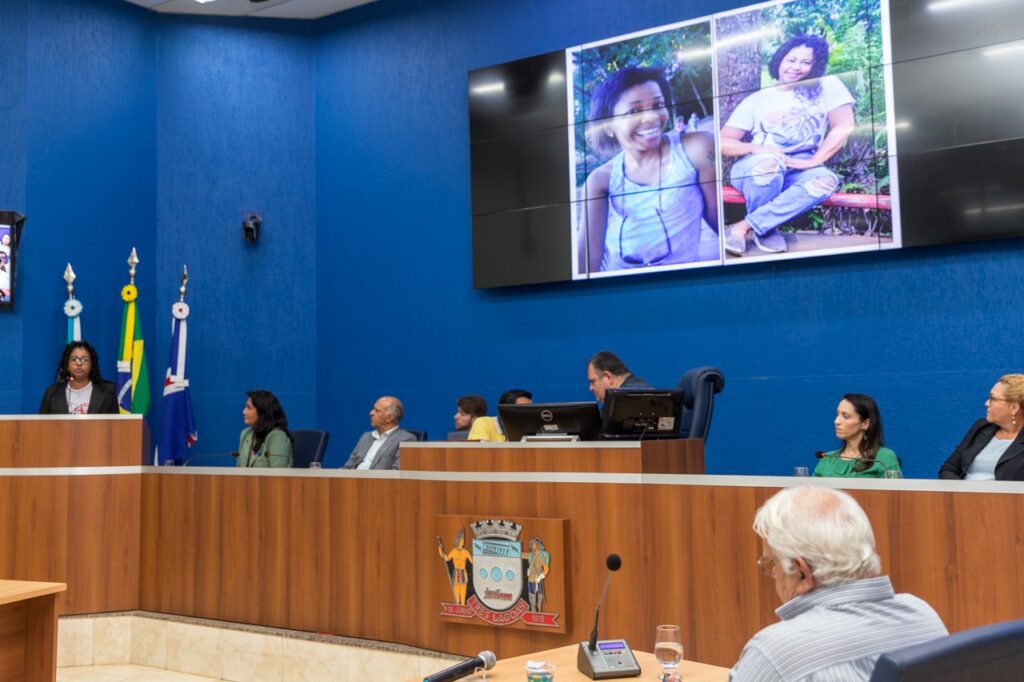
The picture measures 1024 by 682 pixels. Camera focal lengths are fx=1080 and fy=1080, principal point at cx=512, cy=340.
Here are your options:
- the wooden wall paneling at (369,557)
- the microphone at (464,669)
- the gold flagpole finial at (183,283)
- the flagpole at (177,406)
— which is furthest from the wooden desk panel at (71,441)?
the microphone at (464,669)

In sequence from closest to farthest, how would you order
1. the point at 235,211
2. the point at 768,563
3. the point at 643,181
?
1. the point at 768,563
2. the point at 643,181
3. the point at 235,211

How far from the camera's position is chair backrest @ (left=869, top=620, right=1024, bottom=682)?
4.58ft

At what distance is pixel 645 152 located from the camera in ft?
22.3

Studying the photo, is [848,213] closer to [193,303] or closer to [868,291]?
[868,291]

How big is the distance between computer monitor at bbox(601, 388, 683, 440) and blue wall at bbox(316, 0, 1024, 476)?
2241 mm

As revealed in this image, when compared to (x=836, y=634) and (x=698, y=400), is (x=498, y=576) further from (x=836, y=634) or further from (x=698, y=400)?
(x=836, y=634)

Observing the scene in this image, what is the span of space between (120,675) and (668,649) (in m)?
3.71

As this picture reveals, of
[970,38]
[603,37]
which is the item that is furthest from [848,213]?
[603,37]

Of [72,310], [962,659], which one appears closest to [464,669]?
[962,659]

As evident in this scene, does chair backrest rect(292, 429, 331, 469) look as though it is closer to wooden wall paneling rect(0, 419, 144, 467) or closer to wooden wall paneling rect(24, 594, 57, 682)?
wooden wall paneling rect(0, 419, 144, 467)

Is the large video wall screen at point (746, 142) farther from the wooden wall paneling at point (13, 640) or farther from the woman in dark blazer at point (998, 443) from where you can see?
the wooden wall paneling at point (13, 640)

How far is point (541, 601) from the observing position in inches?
162

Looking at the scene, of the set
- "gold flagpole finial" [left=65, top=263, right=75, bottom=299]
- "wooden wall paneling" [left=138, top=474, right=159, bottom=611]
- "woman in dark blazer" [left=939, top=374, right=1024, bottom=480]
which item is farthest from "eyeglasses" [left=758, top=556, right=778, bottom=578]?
"gold flagpole finial" [left=65, top=263, right=75, bottom=299]

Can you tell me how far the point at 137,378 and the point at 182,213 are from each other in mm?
1328
